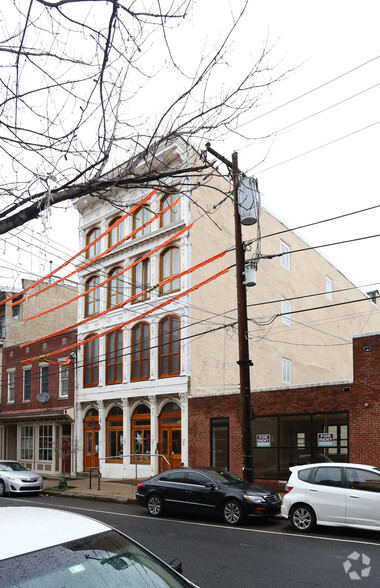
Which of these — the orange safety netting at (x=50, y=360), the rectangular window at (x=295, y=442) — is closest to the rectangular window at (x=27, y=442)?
the orange safety netting at (x=50, y=360)

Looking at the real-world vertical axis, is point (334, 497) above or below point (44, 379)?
below

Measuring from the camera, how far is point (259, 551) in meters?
10.1

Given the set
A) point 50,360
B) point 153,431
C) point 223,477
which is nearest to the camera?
point 223,477

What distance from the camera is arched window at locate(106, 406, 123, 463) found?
26419 millimetres

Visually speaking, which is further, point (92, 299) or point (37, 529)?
point (92, 299)

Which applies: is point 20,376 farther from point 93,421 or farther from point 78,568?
point 78,568

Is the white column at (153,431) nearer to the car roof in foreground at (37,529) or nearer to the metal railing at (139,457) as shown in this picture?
the metal railing at (139,457)

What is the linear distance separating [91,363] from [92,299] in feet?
11.2

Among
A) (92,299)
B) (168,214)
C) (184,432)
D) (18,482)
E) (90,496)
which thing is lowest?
(90,496)

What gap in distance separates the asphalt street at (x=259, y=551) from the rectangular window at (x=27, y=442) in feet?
60.9

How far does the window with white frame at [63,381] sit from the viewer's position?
2948 centimetres

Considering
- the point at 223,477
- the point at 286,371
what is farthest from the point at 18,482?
the point at 286,371

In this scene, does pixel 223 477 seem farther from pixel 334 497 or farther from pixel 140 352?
pixel 140 352

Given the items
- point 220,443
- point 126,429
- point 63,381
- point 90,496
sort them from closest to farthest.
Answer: point 90,496 → point 220,443 → point 126,429 → point 63,381
